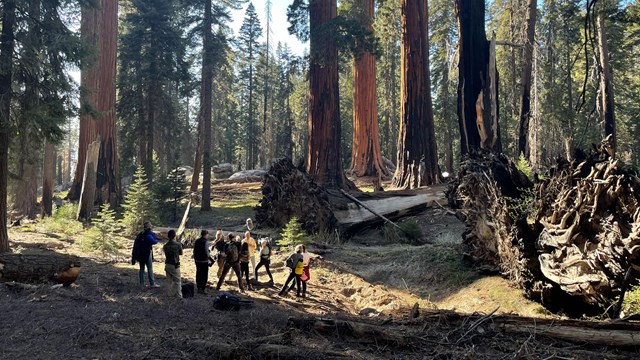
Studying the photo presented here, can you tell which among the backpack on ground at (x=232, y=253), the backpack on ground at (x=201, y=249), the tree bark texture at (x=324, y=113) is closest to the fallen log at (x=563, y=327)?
the backpack on ground at (x=201, y=249)

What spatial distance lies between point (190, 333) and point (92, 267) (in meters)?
7.23

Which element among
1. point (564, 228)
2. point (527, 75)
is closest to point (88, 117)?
point (527, 75)

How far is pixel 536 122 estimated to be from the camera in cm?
2402

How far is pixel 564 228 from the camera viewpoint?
7262 millimetres

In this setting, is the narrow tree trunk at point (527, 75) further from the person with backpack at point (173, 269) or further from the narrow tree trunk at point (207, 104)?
the person with backpack at point (173, 269)

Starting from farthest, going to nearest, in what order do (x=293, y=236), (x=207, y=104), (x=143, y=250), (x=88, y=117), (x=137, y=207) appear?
(x=207, y=104) < (x=88, y=117) < (x=137, y=207) < (x=293, y=236) < (x=143, y=250)

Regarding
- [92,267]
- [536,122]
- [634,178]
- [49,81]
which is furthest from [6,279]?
[536,122]

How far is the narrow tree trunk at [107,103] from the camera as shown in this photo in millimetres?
23312

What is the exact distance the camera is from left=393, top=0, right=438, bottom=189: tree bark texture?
1952cm

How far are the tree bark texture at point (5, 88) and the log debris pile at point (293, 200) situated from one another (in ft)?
28.1

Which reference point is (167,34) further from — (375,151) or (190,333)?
(190,333)

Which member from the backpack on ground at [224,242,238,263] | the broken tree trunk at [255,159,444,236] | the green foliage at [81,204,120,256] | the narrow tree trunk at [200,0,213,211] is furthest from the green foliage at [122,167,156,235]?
the backpack on ground at [224,242,238,263]

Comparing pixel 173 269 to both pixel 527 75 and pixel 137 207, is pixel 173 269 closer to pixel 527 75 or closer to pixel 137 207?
pixel 137 207

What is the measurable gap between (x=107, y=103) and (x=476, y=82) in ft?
62.9
